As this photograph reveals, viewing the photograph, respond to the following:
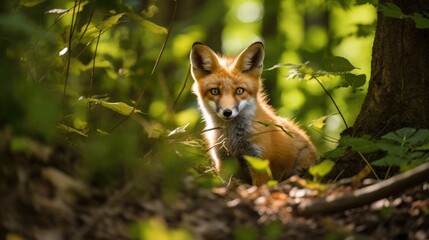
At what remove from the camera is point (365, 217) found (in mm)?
3281

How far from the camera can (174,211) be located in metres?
3.00

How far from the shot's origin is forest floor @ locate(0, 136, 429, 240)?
259cm

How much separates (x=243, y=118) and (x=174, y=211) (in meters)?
3.78

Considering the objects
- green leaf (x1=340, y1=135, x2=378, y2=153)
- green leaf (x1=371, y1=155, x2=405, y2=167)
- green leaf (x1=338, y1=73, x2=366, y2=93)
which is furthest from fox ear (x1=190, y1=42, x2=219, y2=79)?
green leaf (x1=371, y1=155, x2=405, y2=167)

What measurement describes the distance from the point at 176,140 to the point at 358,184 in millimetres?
1600

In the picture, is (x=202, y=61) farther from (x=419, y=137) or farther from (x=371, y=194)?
(x=371, y=194)

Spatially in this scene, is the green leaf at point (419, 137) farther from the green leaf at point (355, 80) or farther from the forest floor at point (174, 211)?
the green leaf at point (355, 80)

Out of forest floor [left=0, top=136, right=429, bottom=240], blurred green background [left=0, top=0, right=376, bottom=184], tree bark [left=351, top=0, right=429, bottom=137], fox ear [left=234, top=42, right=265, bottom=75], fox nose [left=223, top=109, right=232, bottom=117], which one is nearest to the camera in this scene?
forest floor [left=0, top=136, right=429, bottom=240]

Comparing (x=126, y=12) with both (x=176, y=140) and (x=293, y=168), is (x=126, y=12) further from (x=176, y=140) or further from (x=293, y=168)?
(x=293, y=168)

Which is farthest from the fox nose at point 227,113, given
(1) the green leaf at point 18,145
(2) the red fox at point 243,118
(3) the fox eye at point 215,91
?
(1) the green leaf at point 18,145

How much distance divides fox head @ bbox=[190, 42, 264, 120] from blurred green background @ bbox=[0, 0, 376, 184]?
230mm

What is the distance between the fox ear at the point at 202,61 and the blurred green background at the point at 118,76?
0.20 meters

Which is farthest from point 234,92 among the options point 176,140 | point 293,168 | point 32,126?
point 32,126

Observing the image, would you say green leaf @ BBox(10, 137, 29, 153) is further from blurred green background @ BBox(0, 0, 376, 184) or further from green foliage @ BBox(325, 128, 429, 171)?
green foliage @ BBox(325, 128, 429, 171)
